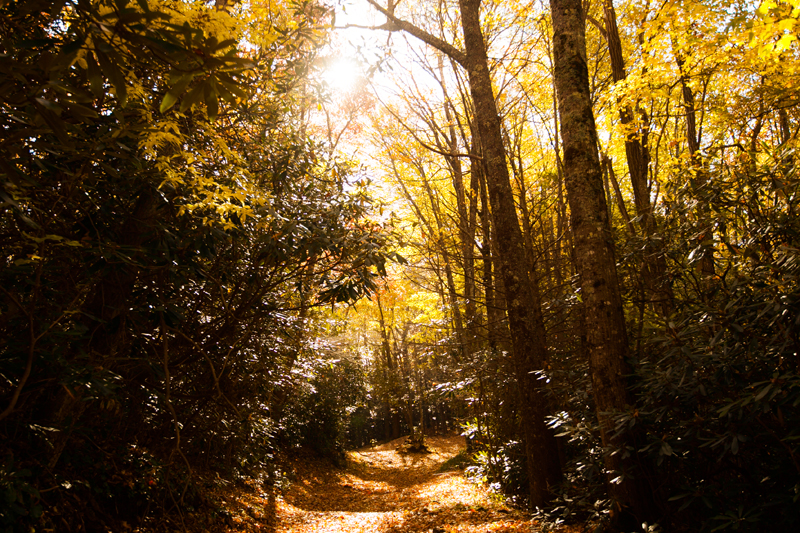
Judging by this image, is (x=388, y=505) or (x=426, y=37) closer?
(x=426, y=37)

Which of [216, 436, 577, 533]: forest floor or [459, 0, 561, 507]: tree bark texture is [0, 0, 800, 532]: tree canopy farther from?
[216, 436, 577, 533]: forest floor

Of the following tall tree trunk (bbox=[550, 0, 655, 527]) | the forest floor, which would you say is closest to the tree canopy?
tall tree trunk (bbox=[550, 0, 655, 527])

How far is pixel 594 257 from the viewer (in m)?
3.25

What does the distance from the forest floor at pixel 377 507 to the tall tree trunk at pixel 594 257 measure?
141 centimetres

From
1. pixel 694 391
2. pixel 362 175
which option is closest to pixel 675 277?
pixel 694 391

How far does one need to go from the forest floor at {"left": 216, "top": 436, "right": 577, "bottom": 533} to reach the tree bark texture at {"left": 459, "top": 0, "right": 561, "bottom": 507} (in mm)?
652

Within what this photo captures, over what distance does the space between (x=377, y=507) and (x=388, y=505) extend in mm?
209

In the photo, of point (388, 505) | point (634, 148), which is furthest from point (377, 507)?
point (634, 148)

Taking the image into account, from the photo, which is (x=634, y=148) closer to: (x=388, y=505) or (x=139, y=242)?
(x=139, y=242)

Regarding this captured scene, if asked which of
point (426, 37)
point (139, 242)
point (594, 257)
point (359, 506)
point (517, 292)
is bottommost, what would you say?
point (359, 506)

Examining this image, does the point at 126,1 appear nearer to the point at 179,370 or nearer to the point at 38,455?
the point at 38,455

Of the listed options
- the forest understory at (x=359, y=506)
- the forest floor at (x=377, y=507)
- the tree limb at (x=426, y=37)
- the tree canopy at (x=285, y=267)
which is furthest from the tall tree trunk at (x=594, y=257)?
the tree limb at (x=426, y=37)

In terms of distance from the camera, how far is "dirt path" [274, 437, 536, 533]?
17.0 feet

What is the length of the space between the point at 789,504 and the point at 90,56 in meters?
3.56
